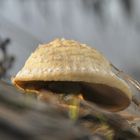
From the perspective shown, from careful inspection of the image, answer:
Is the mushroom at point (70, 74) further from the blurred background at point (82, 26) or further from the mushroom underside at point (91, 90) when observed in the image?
the blurred background at point (82, 26)

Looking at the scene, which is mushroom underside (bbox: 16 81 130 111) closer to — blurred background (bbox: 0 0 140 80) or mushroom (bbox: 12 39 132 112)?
mushroom (bbox: 12 39 132 112)

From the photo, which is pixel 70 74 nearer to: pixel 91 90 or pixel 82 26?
pixel 91 90

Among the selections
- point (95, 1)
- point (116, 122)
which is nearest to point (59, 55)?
point (116, 122)

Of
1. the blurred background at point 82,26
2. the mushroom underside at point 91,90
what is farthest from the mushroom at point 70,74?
the blurred background at point 82,26

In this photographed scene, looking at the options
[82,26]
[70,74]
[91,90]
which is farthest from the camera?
[82,26]

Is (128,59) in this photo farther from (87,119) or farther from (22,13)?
(87,119)

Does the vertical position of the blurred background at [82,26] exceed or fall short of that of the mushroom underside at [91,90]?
it exceeds it

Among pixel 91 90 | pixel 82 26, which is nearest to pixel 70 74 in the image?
pixel 91 90
